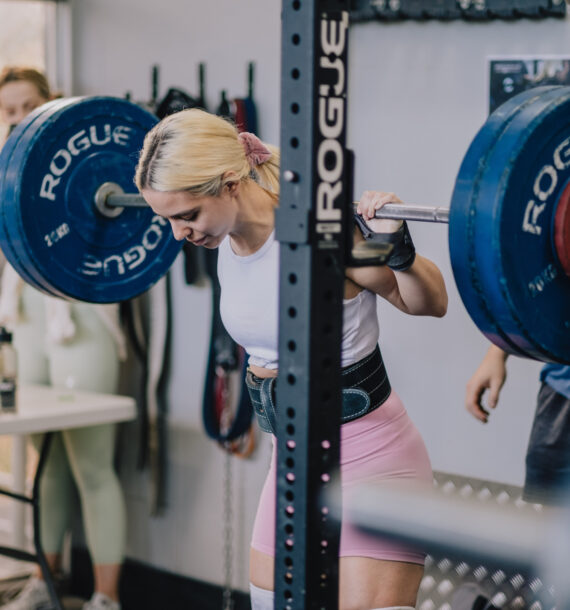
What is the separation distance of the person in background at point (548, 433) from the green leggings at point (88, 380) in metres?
1.58

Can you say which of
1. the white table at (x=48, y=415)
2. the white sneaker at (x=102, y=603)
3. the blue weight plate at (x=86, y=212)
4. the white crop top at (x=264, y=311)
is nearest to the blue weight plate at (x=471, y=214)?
the white crop top at (x=264, y=311)

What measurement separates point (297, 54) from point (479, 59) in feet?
5.92

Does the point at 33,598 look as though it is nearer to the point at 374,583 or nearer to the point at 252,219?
the point at 374,583

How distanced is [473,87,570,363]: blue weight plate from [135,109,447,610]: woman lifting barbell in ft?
0.80

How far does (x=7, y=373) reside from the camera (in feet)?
10.7

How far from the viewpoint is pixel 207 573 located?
Result: 152 inches

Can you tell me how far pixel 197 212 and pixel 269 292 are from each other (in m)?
0.21

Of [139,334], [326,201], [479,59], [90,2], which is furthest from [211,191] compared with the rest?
[90,2]

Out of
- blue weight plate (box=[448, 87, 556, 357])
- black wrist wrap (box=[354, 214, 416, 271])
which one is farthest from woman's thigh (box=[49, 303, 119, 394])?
blue weight plate (box=[448, 87, 556, 357])

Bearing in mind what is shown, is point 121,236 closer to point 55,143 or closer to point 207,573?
point 55,143

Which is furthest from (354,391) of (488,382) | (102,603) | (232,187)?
(102,603)

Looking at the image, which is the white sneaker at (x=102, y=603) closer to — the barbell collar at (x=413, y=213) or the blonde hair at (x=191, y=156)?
the blonde hair at (x=191, y=156)

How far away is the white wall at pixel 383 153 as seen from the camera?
9.92 ft

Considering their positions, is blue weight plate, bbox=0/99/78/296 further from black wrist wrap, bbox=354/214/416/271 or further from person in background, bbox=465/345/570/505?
person in background, bbox=465/345/570/505
